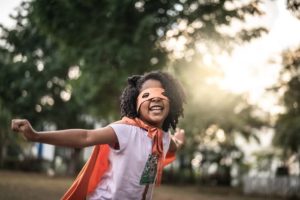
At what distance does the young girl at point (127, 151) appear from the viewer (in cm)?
272

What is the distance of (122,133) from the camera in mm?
2756

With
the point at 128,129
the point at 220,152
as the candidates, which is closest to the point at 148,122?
the point at 128,129

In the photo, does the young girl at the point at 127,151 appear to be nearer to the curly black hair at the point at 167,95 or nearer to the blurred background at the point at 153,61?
the curly black hair at the point at 167,95

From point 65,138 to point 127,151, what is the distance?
1.42 ft

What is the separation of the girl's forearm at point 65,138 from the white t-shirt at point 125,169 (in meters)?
0.24

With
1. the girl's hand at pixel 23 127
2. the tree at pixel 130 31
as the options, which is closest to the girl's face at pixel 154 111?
the girl's hand at pixel 23 127

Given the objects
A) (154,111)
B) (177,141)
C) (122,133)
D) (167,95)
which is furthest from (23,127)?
(177,141)

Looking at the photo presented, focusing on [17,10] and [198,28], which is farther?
[17,10]

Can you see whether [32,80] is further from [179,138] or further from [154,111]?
[154,111]

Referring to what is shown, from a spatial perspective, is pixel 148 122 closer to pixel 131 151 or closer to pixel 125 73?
pixel 131 151

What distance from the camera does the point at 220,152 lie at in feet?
104

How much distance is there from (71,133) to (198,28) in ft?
24.6

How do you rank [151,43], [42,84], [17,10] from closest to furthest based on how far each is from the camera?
1. [151,43]
2. [17,10]
3. [42,84]

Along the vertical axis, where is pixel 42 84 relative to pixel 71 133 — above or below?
above
